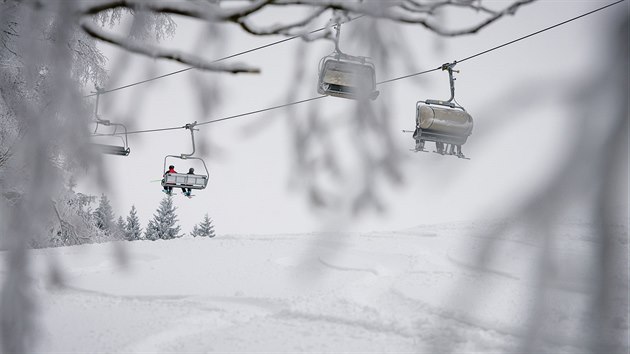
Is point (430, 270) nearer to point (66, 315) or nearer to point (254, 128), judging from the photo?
point (66, 315)

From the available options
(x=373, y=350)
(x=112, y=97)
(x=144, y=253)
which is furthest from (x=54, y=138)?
(x=144, y=253)

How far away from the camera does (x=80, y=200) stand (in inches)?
366

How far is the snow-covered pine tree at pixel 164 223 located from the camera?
28.7 metres

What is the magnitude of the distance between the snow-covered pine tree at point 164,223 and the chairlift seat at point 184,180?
22432mm

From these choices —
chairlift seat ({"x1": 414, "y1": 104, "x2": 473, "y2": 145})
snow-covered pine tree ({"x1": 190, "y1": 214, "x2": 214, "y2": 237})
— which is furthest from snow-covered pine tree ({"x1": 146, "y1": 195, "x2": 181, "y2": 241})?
chairlift seat ({"x1": 414, "y1": 104, "x2": 473, "y2": 145})

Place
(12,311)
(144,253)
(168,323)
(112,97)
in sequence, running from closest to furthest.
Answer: (12,311), (112,97), (168,323), (144,253)

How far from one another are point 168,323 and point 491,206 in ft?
18.4

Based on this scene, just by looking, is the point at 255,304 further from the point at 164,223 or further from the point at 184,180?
the point at 164,223

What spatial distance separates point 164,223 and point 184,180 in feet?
76.1

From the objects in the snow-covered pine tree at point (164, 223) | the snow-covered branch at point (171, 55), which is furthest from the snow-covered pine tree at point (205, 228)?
the snow-covered branch at point (171, 55)

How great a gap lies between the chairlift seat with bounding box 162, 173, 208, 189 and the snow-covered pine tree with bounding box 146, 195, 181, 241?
73.6ft

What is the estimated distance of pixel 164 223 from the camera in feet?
94.9

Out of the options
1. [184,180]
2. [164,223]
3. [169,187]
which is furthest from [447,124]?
[164,223]

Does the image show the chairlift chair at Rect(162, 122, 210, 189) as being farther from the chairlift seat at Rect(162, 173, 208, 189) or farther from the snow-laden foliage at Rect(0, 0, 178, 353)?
the snow-laden foliage at Rect(0, 0, 178, 353)
